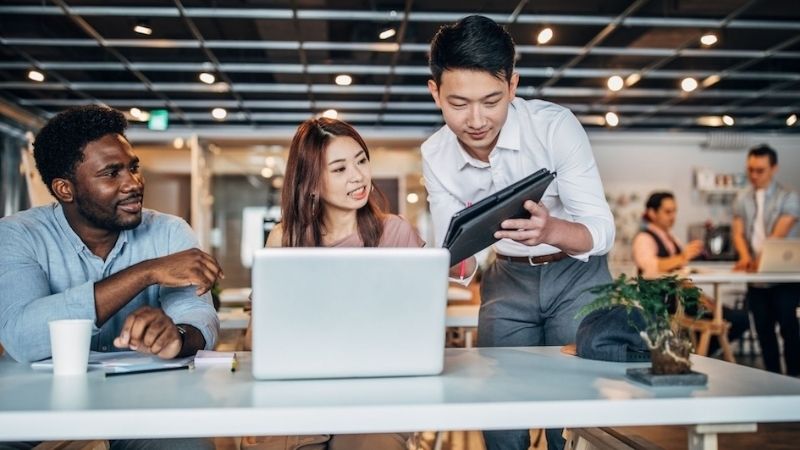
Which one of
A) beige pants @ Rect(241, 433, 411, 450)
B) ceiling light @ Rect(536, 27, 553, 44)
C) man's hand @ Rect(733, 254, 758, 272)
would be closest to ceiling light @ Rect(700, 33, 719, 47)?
ceiling light @ Rect(536, 27, 553, 44)

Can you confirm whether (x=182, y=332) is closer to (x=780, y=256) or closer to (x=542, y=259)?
(x=542, y=259)

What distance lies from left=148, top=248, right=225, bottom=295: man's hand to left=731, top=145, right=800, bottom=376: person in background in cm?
561

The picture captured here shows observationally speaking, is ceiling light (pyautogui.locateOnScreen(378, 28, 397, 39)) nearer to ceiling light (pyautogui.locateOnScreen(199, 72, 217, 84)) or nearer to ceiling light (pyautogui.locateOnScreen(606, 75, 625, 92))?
ceiling light (pyautogui.locateOnScreen(199, 72, 217, 84))

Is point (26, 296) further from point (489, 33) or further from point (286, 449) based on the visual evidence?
point (489, 33)

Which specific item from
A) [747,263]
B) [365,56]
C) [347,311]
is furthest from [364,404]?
[365,56]

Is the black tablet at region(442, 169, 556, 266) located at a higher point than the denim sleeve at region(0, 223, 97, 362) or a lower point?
higher

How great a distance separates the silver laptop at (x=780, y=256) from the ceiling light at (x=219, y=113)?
22.9 ft

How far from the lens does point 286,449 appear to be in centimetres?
181

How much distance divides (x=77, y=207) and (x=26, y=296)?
16.6 inches

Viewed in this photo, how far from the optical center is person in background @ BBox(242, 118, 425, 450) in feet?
8.25

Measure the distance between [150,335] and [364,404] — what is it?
640 millimetres

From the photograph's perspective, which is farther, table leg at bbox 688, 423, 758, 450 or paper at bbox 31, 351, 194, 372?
paper at bbox 31, 351, 194, 372

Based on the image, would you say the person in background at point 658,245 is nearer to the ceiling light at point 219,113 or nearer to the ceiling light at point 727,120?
the ceiling light at point 727,120

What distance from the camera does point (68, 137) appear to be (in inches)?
85.6
